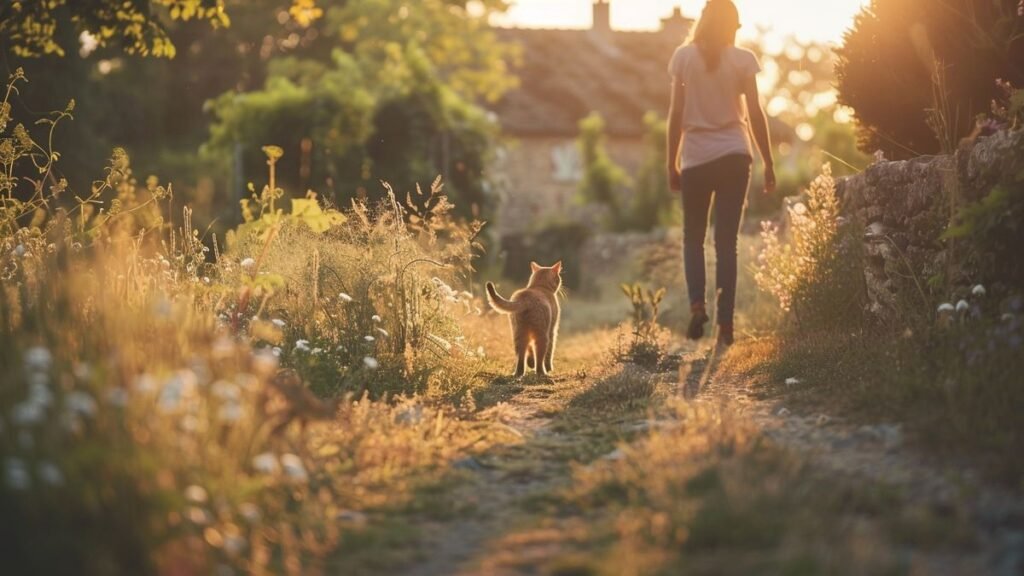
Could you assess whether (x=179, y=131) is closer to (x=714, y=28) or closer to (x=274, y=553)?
(x=714, y=28)

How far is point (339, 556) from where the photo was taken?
148 inches

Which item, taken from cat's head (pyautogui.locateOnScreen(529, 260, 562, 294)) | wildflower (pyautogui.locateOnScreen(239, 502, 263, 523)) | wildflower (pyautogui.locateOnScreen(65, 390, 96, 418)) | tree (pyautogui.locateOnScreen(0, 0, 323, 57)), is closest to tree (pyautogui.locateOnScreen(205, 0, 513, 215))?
cat's head (pyautogui.locateOnScreen(529, 260, 562, 294))

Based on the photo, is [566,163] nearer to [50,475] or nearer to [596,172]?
[596,172]

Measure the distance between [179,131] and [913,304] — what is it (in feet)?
91.4

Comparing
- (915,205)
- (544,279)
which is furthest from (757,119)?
(544,279)

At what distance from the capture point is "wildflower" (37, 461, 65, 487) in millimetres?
3004

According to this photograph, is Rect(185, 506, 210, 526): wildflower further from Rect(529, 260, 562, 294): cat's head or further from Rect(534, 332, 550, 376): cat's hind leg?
Rect(529, 260, 562, 294): cat's head

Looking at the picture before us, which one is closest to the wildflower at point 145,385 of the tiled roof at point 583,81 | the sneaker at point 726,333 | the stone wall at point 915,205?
the stone wall at point 915,205

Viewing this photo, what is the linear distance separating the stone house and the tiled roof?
28mm

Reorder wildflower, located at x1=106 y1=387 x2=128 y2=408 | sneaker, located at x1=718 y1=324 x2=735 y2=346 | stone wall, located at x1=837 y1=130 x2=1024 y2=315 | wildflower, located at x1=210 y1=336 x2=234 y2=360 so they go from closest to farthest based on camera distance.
Result: 1. wildflower, located at x1=106 y1=387 x2=128 y2=408
2. wildflower, located at x1=210 y1=336 x2=234 y2=360
3. stone wall, located at x1=837 y1=130 x2=1024 y2=315
4. sneaker, located at x1=718 y1=324 x2=735 y2=346

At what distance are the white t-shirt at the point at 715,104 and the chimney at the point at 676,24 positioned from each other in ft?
101

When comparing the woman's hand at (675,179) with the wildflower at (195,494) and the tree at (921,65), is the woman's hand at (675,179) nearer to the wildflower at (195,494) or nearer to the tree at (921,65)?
the tree at (921,65)

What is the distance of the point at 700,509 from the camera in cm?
374

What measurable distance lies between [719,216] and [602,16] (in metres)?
31.6
